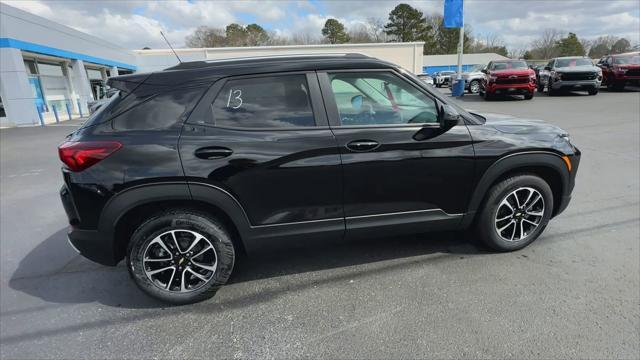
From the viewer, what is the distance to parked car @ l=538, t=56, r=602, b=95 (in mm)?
17172

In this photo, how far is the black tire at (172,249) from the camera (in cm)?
264

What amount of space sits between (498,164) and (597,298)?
48.2 inches

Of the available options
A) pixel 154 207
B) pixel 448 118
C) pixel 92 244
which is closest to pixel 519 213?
pixel 448 118

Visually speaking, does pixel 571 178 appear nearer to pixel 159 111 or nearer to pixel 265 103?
pixel 265 103

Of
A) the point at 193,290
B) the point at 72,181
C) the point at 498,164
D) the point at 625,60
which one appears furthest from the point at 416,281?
the point at 625,60

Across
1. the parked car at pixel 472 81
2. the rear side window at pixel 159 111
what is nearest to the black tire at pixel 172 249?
the rear side window at pixel 159 111

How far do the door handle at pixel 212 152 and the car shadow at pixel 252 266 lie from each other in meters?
0.85

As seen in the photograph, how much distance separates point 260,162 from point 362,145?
79cm

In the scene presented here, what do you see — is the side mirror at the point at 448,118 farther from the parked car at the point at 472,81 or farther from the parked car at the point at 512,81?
the parked car at the point at 472,81

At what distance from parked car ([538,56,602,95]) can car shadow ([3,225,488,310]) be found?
1819cm

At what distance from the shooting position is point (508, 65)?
17891 mm

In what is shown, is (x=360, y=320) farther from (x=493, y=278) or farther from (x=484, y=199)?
(x=484, y=199)

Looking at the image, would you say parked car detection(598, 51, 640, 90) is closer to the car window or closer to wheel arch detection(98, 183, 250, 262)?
the car window

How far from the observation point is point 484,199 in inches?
126
